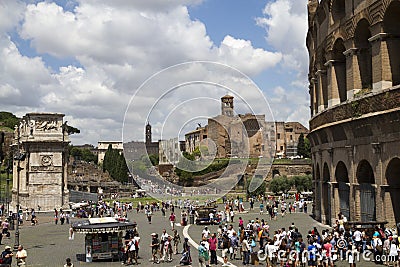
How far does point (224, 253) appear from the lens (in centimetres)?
2131

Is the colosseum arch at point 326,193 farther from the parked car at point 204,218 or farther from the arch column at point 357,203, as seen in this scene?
the parked car at point 204,218

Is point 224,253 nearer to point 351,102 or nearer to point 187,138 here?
point 351,102

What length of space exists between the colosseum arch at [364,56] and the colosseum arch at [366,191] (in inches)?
148

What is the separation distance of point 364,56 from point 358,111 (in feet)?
11.1

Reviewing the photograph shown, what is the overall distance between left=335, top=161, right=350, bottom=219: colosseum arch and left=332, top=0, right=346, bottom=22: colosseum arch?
294 inches

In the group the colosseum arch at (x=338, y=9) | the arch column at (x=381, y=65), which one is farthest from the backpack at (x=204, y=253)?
the colosseum arch at (x=338, y=9)

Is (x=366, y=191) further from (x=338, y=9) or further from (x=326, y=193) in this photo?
(x=338, y=9)

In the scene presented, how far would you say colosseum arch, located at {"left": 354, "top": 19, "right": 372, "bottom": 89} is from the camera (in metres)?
23.9

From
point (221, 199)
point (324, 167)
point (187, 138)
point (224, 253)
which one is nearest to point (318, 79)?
point (324, 167)

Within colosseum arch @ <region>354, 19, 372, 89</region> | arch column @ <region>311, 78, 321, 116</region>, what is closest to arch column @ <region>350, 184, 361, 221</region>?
colosseum arch @ <region>354, 19, 372, 89</region>

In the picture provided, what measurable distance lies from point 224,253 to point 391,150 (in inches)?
307

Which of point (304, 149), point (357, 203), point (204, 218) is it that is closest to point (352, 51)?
point (357, 203)

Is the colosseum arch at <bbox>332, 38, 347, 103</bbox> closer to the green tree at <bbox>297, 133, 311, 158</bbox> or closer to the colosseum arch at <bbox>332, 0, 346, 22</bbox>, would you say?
the colosseum arch at <bbox>332, 0, 346, 22</bbox>

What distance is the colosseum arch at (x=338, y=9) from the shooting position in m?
26.5
